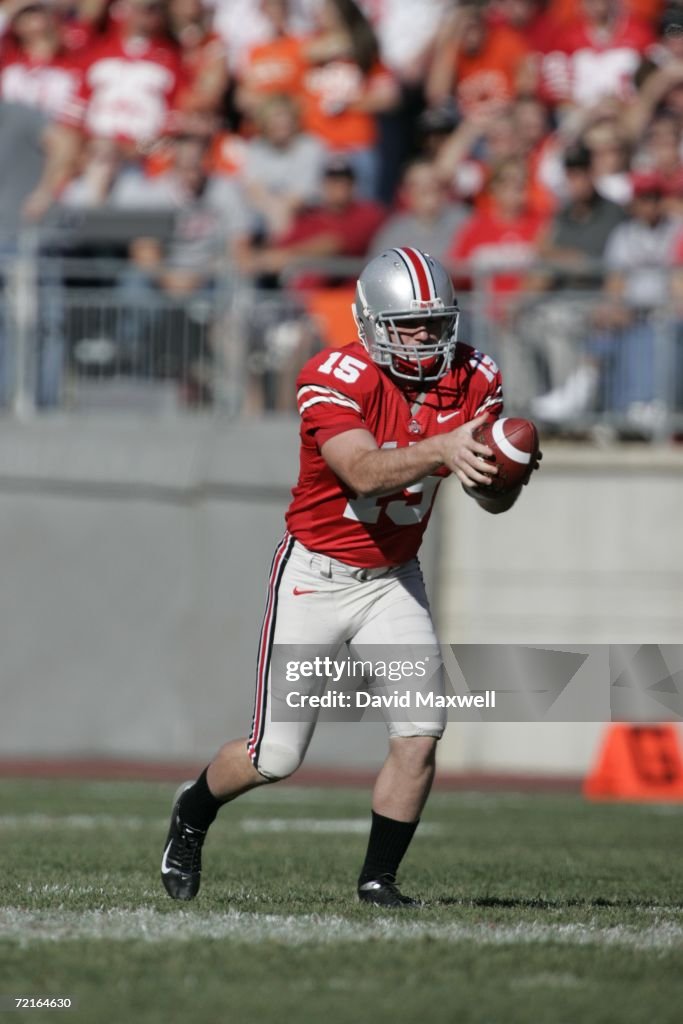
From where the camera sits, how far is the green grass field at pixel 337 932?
378 cm

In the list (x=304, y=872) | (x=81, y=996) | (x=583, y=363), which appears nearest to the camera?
(x=81, y=996)

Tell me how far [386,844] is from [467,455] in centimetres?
126

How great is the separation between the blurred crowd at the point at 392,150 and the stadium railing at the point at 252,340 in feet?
0.08

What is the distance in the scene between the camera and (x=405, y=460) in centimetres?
494

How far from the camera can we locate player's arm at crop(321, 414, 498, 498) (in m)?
4.90

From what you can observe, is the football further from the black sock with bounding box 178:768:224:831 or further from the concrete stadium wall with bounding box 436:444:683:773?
the concrete stadium wall with bounding box 436:444:683:773

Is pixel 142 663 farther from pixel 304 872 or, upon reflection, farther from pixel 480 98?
pixel 304 872

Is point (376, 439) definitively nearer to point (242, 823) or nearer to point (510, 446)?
point (510, 446)

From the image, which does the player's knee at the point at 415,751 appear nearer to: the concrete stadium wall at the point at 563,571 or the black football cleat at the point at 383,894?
the black football cleat at the point at 383,894

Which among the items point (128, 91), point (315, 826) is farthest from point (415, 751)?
point (128, 91)

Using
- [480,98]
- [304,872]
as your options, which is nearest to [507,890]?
[304,872]

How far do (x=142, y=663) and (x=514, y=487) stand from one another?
843 centimetres

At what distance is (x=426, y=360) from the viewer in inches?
210

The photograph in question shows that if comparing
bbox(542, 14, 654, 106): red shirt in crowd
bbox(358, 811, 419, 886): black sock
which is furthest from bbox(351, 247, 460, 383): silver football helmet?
bbox(542, 14, 654, 106): red shirt in crowd
